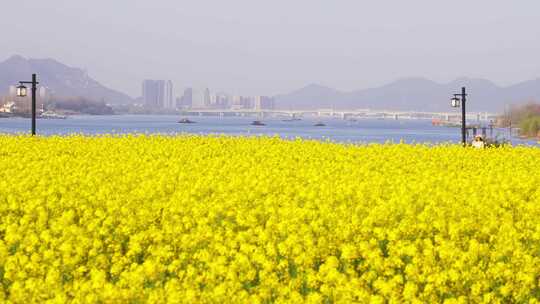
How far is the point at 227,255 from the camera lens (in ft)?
27.2

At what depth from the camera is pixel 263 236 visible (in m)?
8.66

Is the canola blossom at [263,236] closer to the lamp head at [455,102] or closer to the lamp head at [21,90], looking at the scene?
the lamp head at [21,90]

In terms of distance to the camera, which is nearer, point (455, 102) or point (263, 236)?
point (263, 236)

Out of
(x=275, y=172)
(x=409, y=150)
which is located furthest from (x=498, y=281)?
(x=409, y=150)

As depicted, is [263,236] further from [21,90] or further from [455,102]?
[455,102]

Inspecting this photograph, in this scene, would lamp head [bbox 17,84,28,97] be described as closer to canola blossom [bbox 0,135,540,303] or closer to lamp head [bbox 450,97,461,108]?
lamp head [bbox 450,97,461,108]

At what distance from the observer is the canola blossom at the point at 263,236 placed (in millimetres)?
6934

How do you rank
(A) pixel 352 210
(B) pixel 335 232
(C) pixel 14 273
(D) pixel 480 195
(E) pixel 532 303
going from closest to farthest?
(E) pixel 532 303 → (C) pixel 14 273 → (B) pixel 335 232 → (A) pixel 352 210 → (D) pixel 480 195

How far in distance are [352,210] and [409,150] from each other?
10.7 meters

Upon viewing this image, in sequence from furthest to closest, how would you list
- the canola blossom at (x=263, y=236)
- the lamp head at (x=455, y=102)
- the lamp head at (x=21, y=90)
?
the lamp head at (x=455, y=102)
the lamp head at (x=21, y=90)
the canola blossom at (x=263, y=236)

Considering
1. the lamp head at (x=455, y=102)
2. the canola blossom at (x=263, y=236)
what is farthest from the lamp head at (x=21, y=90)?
the canola blossom at (x=263, y=236)

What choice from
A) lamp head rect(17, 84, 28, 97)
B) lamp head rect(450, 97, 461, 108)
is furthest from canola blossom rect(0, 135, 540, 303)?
lamp head rect(450, 97, 461, 108)

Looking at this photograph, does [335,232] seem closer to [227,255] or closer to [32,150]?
[227,255]

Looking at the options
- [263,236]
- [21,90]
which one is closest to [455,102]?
[21,90]
